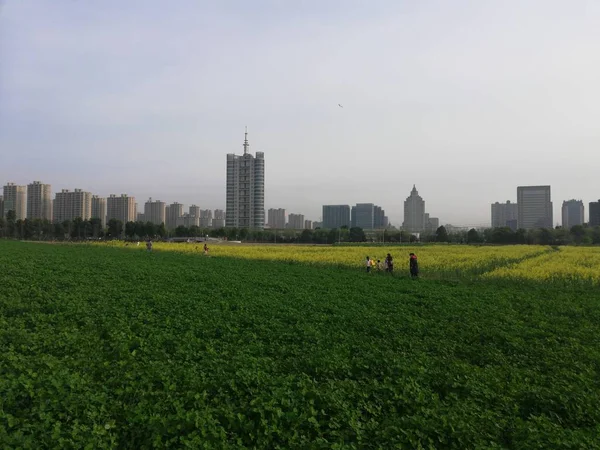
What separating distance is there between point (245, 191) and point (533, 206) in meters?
120

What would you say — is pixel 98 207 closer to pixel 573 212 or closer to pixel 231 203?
pixel 231 203

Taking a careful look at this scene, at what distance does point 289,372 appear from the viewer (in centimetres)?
742

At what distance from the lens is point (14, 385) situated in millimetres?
5879

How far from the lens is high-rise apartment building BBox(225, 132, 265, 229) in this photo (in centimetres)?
15450

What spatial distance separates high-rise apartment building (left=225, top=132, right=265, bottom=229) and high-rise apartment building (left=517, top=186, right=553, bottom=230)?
108343 millimetres

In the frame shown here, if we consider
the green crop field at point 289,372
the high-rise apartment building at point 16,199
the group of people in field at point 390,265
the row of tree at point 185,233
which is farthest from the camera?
the high-rise apartment building at point 16,199

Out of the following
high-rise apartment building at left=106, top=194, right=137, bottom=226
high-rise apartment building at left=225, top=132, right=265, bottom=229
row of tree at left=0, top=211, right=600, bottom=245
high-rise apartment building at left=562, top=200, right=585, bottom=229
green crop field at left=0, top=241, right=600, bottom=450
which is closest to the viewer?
green crop field at left=0, top=241, right=600, bottom=450

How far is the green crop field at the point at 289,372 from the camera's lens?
16.8 ft

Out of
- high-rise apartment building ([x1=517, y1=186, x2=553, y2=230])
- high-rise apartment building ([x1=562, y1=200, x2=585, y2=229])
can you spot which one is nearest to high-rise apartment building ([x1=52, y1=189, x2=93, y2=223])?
high-rise apartment building ([x1=517, y1=186, x2=553, y2=230])

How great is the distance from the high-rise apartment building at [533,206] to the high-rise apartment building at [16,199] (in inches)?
7829

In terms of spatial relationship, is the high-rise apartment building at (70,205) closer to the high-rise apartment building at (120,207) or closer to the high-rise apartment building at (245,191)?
the high-rise apartment building at (120,207)

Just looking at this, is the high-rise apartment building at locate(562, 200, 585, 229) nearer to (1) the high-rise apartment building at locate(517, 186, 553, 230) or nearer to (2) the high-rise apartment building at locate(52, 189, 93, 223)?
(1) the high-rise apartment building at locate(517, 186, 553, 230)

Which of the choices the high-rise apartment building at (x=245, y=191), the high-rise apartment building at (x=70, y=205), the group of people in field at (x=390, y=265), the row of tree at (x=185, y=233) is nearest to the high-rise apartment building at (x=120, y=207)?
the high-rise apartment building at (x=70, y=205)

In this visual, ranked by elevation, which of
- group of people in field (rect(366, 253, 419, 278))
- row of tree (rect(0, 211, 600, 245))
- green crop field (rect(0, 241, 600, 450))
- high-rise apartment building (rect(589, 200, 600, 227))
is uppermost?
high-rise apartment building (rect(589, 200, 600, 227))
